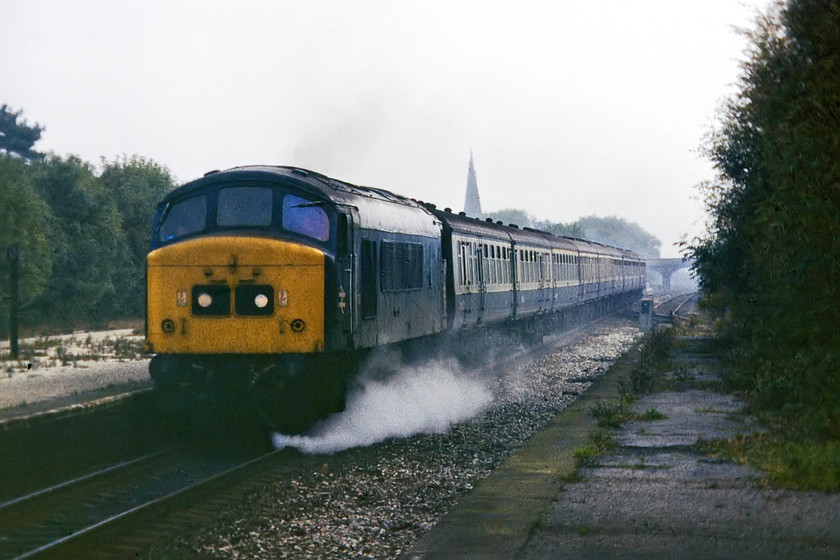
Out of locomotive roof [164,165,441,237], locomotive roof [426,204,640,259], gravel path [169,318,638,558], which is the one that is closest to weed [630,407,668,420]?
gravel path [169,318,638,558]

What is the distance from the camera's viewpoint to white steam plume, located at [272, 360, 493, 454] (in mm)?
12289

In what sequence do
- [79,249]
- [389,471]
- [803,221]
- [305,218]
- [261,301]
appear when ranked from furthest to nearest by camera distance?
[79,249] → [305,218] → [261,301] → [389,471] → [803,221]

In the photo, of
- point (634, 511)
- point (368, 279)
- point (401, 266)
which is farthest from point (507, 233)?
point (634, 511)

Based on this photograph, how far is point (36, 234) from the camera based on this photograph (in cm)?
3350

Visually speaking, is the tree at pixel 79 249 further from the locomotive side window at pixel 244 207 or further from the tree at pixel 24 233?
the locomotive side window at pixel 244 207

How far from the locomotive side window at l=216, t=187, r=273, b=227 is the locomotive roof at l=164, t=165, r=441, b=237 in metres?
0.16

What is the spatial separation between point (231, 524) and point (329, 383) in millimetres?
3463

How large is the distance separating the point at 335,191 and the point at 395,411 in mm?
3842

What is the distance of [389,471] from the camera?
34.2 ft

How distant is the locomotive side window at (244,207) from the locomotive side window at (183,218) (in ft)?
0.78

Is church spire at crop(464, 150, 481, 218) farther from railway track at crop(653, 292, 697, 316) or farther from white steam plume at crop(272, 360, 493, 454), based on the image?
white steam plume at crop(272, 360, 493, 454)

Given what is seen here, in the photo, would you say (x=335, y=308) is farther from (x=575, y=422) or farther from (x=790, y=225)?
(x=790, y=225)

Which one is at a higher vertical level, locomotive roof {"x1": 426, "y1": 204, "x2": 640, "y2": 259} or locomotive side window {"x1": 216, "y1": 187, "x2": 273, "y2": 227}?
locomotive roof {"x1": 426, "y1": 204, "x2": 640, "y2": 259}

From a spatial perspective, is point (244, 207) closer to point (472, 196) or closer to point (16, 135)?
point (16, 135)
